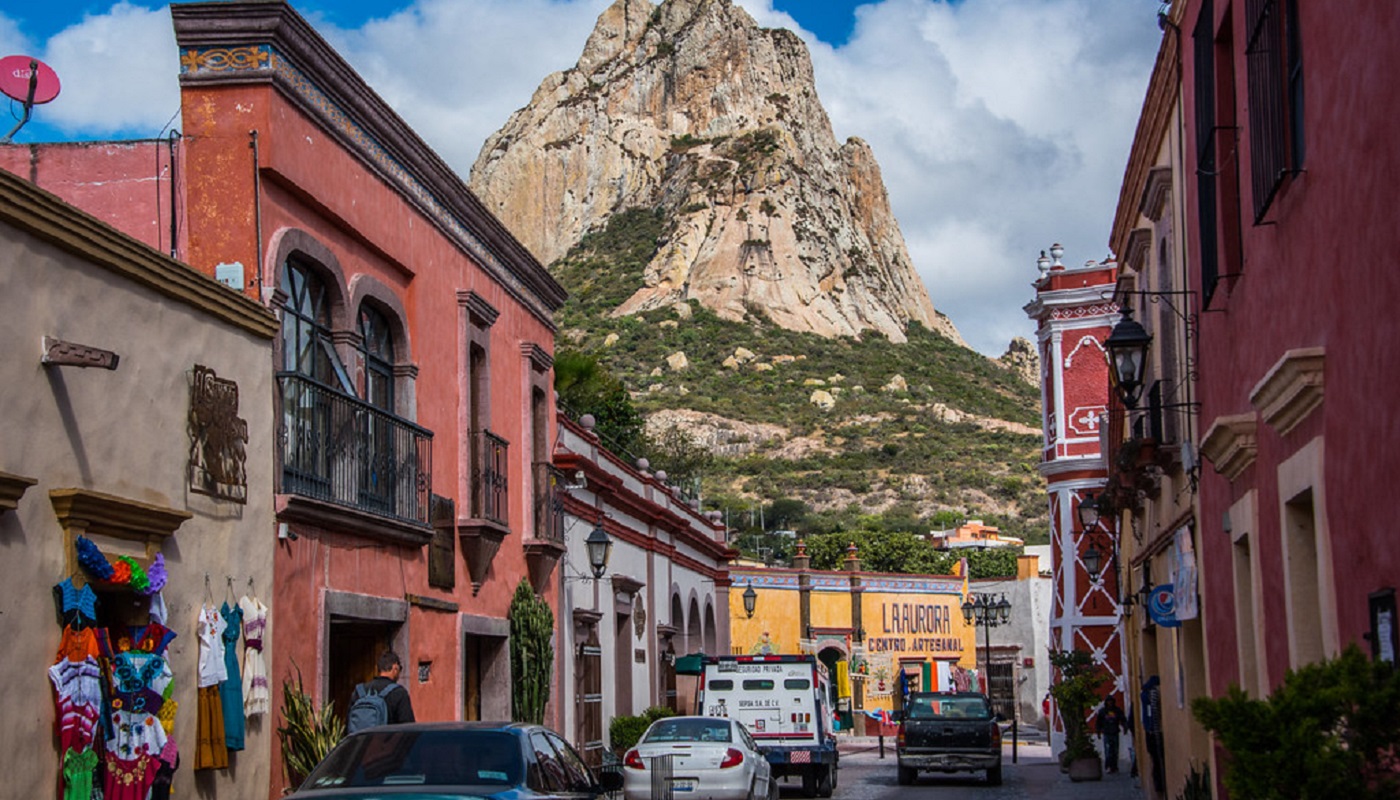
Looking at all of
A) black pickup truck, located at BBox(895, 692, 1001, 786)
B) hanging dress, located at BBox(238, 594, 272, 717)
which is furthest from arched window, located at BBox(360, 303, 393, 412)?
black pickup truck, located at BBox(895, 692, 1001, 786)

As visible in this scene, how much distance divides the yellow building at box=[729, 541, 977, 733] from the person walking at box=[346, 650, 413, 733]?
113 feet

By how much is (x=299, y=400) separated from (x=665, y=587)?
64.0ft

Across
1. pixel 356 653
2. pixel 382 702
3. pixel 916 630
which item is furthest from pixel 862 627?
pixel 382 702

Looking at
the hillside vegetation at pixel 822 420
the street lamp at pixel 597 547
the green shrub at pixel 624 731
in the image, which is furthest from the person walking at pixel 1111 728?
the hillside vegetation at pixel 822 420

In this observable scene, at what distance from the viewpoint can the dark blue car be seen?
Answer: 887 centimetres

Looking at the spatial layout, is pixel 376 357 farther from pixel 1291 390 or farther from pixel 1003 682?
pixel 1003 682

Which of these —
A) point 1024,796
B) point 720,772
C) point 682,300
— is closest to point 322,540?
point 720,772

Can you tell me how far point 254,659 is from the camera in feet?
40.5

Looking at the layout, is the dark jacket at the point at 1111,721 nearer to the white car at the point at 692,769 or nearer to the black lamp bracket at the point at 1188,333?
the white car at the point at 692,769

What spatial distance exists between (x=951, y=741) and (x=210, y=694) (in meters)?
18.3

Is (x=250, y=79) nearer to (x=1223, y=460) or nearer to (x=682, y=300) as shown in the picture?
(x=1223, y=460)

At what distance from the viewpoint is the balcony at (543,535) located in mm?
21047

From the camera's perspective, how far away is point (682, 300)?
115438 millimetres

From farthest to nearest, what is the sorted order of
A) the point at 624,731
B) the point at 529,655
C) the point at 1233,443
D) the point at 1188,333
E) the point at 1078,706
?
the point at 1078,706 → the point at 624,731 → the point at 529,655 → the point at 1188,333 → the point at 1233,443
